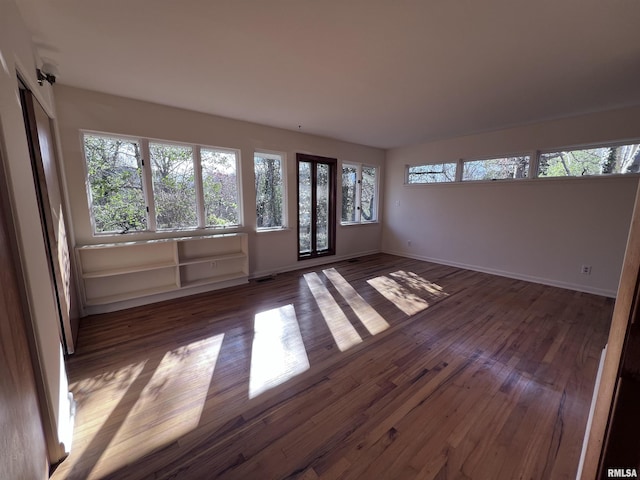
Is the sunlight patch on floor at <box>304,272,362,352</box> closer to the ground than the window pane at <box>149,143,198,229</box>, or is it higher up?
closer to the ground

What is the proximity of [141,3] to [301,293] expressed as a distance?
128 inches

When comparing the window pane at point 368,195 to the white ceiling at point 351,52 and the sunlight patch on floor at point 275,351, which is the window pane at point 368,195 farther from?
the sunlight patch on floor at point 275,351

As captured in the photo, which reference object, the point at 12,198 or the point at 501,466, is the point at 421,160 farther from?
the point at 12,198

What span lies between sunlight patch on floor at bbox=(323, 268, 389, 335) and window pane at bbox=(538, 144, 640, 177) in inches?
141

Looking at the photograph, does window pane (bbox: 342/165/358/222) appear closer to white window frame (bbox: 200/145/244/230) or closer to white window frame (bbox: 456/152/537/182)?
white window frame (bbox: 456/152/537/182)

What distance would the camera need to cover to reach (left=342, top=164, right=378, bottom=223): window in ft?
19.0

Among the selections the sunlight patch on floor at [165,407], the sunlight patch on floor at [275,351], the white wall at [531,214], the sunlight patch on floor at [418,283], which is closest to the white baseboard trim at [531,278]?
the white wall at [531,214]

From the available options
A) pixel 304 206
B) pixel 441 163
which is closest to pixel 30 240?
pixel 304 206

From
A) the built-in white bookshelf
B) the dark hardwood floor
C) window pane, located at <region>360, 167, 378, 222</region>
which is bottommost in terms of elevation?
the dark hardwood floor

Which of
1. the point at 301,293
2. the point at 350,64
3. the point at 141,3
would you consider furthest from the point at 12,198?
the point at 301,293

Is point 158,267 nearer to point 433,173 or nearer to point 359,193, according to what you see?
point 359,193

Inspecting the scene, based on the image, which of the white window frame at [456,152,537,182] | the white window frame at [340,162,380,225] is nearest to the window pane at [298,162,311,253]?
the white window frame at [340,162,380,225]

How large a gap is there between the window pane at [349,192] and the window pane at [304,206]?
98cm

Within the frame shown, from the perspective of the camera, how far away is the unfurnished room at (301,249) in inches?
52.3
